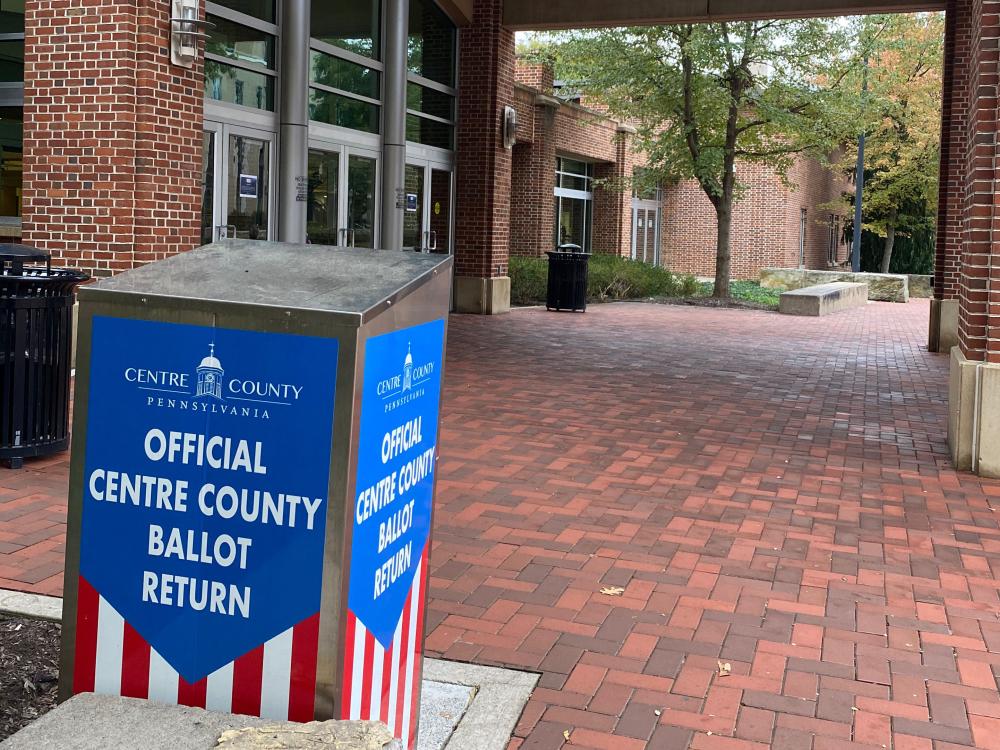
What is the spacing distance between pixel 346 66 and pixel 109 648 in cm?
1325

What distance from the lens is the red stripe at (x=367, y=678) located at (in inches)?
104

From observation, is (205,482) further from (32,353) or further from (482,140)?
(482,140)

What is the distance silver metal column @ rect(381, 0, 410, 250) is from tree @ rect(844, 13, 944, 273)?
797 inches

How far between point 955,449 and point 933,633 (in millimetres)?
3423

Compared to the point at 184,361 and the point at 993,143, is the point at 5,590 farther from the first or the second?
the point at 993,143

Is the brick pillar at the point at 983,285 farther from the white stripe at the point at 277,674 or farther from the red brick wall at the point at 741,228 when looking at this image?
the red brick wall at the point at 741,228

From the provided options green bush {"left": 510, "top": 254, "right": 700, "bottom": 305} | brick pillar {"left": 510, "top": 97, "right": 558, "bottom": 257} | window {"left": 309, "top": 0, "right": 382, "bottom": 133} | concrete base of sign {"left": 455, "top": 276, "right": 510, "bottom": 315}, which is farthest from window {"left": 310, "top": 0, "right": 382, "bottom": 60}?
brick pillar {"left": 510, "top": 97, "right": 558, "bottom": 257}

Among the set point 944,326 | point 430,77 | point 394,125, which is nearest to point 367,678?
point 394,125

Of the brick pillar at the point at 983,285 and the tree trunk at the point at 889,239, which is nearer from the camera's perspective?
the brick pillar at the point at 983,285

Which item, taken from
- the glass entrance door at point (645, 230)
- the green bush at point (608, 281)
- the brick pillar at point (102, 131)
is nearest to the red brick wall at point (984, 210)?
the brick pillar at point (102, 131)

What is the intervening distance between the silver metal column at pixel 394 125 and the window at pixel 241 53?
285 cm

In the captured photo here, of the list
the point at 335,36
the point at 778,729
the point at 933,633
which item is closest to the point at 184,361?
the point at 778,729

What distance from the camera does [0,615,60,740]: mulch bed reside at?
3285mm

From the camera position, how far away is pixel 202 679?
254cm
